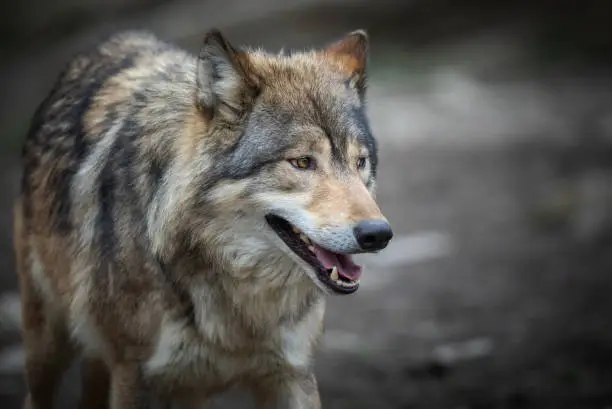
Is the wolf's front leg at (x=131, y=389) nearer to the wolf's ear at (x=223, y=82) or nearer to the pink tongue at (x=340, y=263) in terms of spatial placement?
the pink tongue at (x=340, y=263)

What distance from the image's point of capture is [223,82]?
479 cm

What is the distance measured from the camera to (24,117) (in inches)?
535

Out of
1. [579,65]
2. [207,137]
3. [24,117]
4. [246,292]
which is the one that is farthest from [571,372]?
[579,65]

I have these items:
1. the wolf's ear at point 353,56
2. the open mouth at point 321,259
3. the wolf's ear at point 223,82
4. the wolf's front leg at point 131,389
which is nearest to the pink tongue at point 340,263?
the open mouth at point 321,259

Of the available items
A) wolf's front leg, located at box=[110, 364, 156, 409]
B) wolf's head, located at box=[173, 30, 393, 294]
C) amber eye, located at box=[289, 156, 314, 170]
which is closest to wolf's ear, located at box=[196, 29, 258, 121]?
wolf's head, located at box=[173, 30, 393, 294]

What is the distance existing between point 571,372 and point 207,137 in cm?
329

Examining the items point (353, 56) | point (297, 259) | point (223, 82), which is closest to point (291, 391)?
point (297, 259)

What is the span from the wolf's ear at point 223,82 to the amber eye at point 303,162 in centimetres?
32

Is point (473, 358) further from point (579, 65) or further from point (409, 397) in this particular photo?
point (579, 65)

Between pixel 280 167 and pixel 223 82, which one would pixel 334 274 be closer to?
pixel 280 167

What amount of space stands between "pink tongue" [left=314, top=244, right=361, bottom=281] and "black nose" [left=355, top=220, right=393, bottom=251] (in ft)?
0.93

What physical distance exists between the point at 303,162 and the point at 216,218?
429 mm

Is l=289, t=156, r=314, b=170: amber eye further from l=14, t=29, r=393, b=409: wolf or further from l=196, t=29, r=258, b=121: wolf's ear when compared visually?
l=196, t=29, r=258, b=121: wolf's ear

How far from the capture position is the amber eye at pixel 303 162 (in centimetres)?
468
